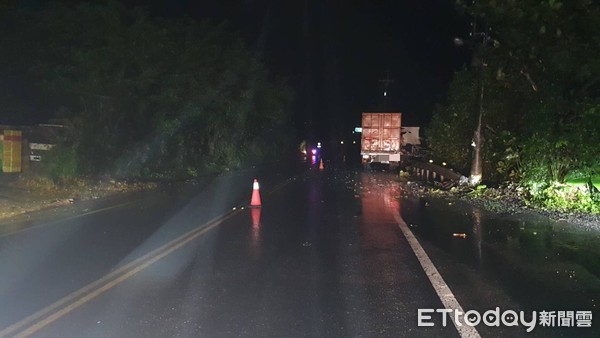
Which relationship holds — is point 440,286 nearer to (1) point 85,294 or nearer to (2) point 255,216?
(1) point 85,294

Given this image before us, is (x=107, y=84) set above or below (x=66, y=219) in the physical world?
above

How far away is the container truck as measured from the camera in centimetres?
3781

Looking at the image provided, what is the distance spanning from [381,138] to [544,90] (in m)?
19.1

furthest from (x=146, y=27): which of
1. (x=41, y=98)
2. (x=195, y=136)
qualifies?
(x=195, y=136)

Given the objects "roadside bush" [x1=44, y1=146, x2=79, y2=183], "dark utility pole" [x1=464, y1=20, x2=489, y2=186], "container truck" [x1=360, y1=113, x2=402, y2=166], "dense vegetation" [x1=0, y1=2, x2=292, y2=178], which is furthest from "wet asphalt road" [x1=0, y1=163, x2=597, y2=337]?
"container truck" [x1=360, y1=113, x2=402, y2=166]

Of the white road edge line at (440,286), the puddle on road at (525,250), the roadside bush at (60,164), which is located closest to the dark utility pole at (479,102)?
the puddle on road at (525,250)

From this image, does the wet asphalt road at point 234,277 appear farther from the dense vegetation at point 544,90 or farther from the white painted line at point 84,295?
the dense vegetation at point 544,90

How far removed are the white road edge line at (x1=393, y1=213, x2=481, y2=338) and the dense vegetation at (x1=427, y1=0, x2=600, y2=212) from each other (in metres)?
7.37

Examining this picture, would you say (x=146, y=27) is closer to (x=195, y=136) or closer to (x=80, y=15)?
(x=80, y=15)

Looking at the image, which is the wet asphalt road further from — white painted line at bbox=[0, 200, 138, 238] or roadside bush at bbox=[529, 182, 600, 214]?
roadside bush at bbox=[529, 182, 600, 214]

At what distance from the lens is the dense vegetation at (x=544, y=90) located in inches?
656

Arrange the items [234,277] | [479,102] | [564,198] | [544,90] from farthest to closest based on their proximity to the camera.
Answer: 1. [479,102]
2. [544,90]
3. [564,198]
4. [234,277]

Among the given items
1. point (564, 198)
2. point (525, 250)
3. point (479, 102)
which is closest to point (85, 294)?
point (525, 250)

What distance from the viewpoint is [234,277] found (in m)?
8.14
